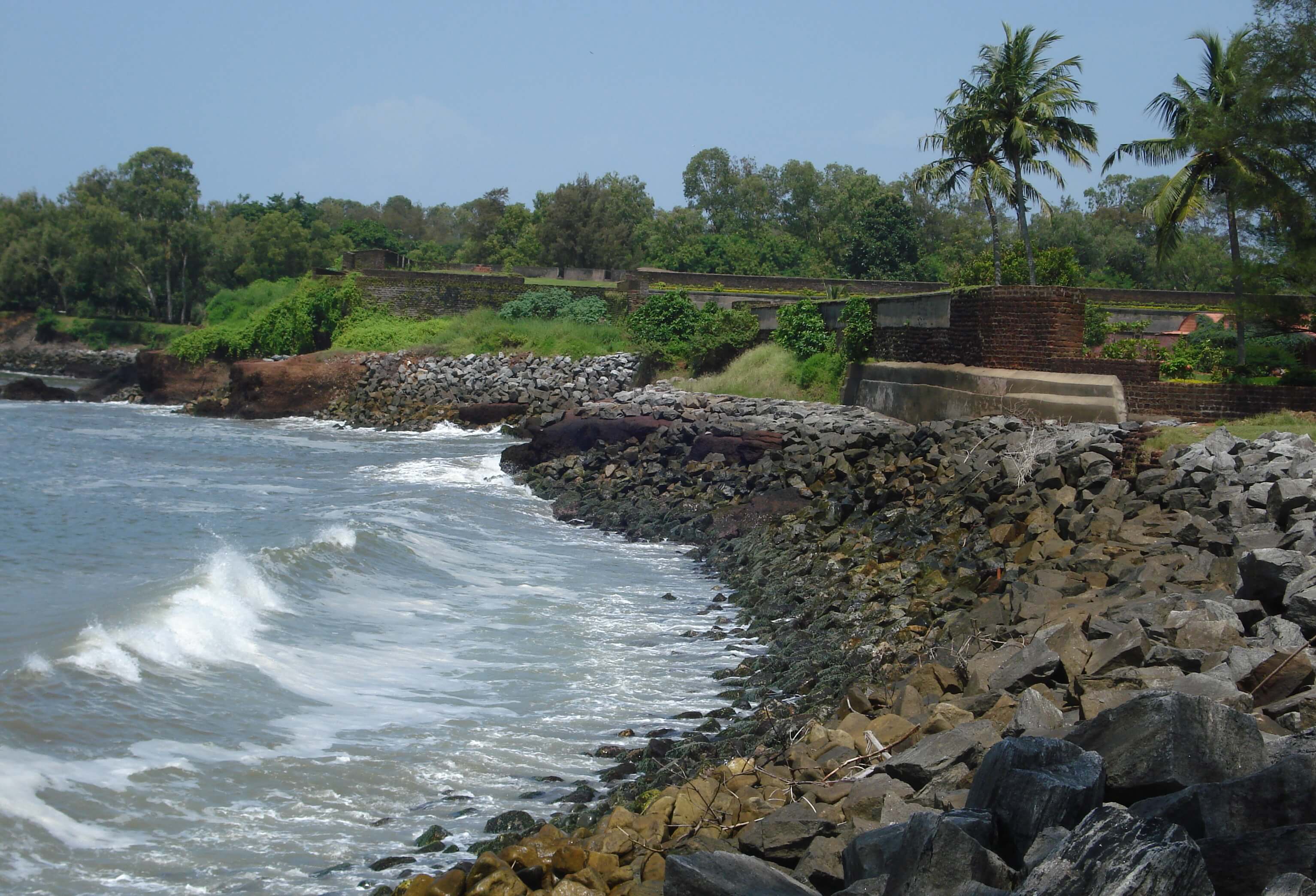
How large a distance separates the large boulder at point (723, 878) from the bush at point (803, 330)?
70.2ft

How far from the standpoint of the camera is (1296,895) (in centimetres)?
332

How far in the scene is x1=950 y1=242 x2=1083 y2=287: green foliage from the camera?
31.2 m

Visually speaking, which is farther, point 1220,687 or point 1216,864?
point 1220,687

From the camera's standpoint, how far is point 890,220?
162ft

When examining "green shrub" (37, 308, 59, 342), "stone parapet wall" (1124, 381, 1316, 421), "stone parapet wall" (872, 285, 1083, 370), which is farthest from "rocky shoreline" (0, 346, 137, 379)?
"stone parapet wall" (1124, 381, 1316, 421)

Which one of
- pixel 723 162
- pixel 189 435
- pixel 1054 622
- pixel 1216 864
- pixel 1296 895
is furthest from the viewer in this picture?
pixel 723 162

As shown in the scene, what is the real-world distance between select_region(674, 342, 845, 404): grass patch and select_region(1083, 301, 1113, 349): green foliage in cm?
699

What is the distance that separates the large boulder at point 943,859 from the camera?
3842 mm

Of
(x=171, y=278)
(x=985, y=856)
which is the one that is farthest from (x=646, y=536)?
(x=171, y=278)

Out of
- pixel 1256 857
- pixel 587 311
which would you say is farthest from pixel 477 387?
pixel 1256 857

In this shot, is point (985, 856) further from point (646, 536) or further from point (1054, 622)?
point (646, 536)

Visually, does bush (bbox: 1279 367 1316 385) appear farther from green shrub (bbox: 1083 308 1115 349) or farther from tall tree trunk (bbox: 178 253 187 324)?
tall tree trunk (bbox: 178 253 187 324)

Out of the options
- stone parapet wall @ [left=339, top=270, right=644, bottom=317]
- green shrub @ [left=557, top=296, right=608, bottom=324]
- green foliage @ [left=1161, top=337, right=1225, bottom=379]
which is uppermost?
stone parapet wall @ [left=339, top=270, right=644, bottom=317]

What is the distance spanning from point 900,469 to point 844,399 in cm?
762
